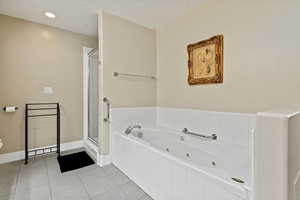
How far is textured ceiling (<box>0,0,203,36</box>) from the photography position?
79.2 inches

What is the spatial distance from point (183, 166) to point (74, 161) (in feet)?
6.09

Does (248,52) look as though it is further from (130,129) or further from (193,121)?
(130,129)

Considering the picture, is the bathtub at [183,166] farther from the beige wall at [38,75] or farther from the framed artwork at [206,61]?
the beige wall at [38,75]

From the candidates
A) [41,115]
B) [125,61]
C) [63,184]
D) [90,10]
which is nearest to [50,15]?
[90,10]

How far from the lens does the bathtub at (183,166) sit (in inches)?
38.6

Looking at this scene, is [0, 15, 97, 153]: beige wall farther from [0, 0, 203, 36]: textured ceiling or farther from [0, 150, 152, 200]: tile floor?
[0, 150, 152, 200]: tile floor

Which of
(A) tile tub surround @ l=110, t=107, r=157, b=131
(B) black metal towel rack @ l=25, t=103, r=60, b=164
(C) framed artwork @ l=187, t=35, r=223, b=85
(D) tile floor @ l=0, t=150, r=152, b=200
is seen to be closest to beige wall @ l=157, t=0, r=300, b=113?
(C) framed artwork @ l=187, t=35, r=223, b=85

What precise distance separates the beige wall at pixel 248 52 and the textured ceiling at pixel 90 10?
294 millimetres

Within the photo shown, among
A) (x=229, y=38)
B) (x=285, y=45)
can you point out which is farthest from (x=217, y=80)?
(x=285, y=45)

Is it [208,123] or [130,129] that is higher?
[208,123]

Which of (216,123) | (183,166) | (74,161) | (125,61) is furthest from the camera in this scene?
(125,61)

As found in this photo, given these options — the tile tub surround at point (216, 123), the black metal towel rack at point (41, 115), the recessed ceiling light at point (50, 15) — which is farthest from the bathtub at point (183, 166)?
the recessed ceiling light at point (50, 15)

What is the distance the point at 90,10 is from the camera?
217 centimetres

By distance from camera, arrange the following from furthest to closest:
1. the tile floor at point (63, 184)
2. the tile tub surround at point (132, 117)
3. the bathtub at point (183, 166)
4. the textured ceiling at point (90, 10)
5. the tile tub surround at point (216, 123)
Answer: the tile tub surround at point (132, 117) < the textured ceiling at point (90, 10) < the tile tub surround at point (216, 123) < the tile floor at point (63, 184) < the bathtub at point (183, 166)
